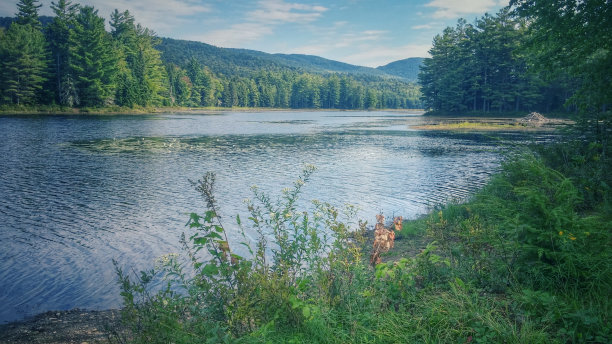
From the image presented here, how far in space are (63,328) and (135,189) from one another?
11.1 metres

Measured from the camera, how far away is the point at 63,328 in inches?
243

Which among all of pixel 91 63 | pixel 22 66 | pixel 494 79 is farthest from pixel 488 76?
pixel 22 66

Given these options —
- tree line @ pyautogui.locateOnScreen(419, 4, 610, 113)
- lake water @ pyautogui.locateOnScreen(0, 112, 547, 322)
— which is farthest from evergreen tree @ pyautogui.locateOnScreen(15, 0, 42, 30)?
tree line @ pyautogui.locateOnScreen(419, 4, 610, 113)

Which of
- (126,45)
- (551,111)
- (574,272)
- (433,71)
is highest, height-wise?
(126,45)

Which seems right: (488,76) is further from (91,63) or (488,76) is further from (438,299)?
(91,63)

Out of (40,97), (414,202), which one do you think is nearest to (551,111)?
(414,202)

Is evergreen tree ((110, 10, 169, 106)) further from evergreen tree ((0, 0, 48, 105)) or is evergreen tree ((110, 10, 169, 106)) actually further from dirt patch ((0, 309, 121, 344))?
dirt patch ((0, 309, 121, 344))

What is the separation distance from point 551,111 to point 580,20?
62611 mm

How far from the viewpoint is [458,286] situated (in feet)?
14.8

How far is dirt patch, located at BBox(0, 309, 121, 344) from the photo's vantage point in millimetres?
5789

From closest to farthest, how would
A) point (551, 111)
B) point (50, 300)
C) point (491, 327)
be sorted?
point (491, 327)
point (50, 300)
point (551, 111)

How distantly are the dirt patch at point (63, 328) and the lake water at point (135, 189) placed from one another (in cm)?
40

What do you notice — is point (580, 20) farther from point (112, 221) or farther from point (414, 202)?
point (112, 221)

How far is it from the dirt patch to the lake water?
0.40 m
